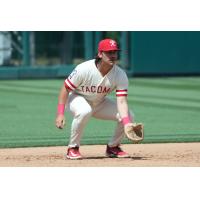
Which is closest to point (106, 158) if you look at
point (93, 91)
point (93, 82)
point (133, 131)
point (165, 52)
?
point (133, 131)

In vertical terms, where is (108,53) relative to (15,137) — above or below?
above

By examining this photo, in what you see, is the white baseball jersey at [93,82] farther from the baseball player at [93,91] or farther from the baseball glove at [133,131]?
the baseball glove at [133,131]

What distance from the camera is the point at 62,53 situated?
2153 cm

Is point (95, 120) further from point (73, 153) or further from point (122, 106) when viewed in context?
point (122, 106)

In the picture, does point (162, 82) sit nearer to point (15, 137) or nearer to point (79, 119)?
point (15, 137)

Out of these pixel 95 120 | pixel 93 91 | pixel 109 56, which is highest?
pixel 109 56

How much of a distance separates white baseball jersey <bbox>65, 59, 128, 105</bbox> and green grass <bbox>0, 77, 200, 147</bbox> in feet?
5.49

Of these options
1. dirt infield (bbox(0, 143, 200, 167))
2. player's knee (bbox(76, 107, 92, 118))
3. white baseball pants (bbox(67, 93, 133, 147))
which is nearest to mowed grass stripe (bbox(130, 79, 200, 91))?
dirt infield (bbox(0, 143, 200, 167))

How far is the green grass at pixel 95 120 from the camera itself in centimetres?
1000

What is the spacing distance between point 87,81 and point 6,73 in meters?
13.0

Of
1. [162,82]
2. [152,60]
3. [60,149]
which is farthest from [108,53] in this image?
[152,60]

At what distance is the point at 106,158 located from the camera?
322 inches

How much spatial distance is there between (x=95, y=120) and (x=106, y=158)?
159 inches

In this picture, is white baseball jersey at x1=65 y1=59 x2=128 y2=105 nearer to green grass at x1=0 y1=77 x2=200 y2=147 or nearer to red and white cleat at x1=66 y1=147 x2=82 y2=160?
red and white cleat at x1=66 y1=147 x2=82 y2=160
